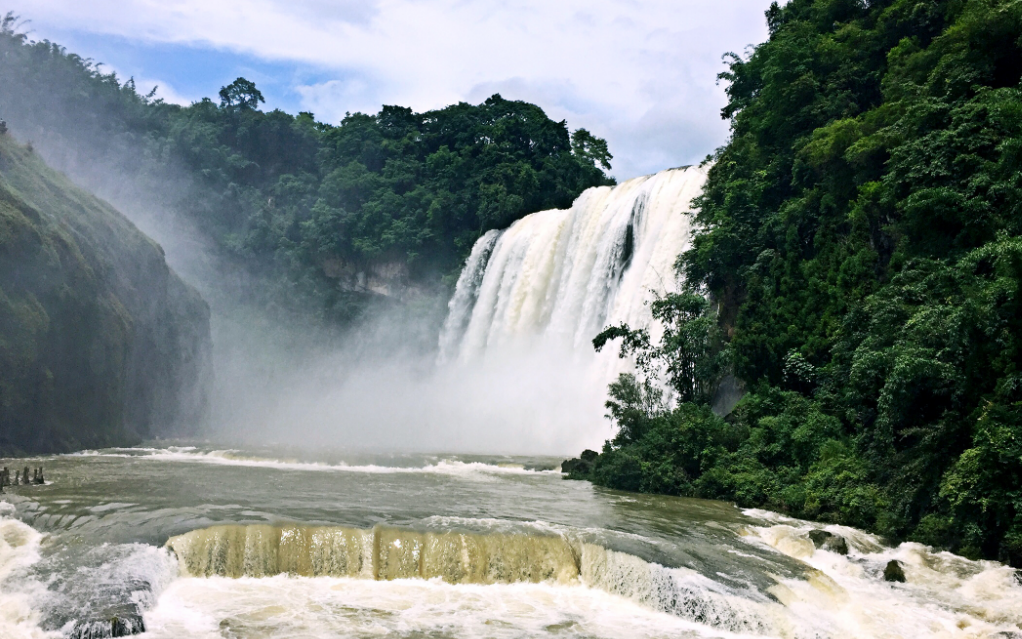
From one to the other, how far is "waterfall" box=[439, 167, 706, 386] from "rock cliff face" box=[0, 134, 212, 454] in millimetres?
14504

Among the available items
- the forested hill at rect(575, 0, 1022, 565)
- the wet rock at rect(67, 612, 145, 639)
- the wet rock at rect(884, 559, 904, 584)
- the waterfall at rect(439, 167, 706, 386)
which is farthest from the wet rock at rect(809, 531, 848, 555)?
the waterfall at rect(439, 167, 706, 386)

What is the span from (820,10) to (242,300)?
41.1 meters

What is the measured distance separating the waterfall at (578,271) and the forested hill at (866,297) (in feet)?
7.28

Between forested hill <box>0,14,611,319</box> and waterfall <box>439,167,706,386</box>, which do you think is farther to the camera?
forested hill <box>0,14,611,319</box>

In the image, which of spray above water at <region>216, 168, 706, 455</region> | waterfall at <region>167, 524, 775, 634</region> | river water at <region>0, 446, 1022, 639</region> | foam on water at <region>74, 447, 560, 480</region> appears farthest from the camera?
spray above water at <region>216, 168, 706, 455</region>

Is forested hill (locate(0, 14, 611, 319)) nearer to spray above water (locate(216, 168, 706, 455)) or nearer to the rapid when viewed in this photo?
spray above water (locate(216, 168, 706, 455))

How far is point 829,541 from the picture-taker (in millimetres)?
14172

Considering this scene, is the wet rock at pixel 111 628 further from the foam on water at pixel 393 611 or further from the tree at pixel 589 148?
the tree at pixel 589 148

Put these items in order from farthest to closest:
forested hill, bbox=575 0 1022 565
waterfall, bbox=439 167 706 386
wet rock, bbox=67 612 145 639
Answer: waterfall, bbox=439 167 706 386 < forested hill, bbox=575 0 1022 565 < wet rock, bbox=67 612 145 639

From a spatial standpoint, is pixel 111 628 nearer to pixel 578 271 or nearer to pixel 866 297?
pixel 866 297

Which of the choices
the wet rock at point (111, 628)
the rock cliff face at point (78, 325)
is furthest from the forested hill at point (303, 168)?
the wet rock at point (111, 628)

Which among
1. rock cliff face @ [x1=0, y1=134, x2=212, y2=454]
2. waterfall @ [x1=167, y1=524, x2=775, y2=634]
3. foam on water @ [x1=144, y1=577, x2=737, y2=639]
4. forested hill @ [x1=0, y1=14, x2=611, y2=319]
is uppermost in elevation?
forested hill @ [x1=0, y1=14, x2=611, y2=319]

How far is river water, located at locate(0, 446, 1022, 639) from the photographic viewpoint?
1086 cm

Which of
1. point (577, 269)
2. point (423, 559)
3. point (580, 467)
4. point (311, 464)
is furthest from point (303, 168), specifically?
point (423, 559)
